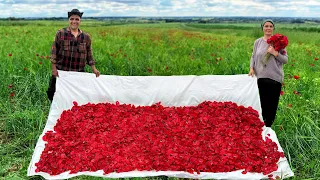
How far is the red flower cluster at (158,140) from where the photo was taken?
3.13m

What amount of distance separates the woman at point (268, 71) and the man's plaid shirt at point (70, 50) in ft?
7.20

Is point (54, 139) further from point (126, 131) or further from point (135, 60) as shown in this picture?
point (135, 60)

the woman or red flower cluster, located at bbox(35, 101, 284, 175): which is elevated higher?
the woman

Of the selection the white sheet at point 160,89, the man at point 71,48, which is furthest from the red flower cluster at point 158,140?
the man at point 71,48

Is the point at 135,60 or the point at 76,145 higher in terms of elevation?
the point at 135,60

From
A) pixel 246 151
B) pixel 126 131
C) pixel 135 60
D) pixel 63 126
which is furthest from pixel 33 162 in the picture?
pixel 135 60

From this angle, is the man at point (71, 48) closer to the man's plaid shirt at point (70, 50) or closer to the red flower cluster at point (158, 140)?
the man's plaid shirt at point (70, 50)

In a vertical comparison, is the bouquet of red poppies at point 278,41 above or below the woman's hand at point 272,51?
above

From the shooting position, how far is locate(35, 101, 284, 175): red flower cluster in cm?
313

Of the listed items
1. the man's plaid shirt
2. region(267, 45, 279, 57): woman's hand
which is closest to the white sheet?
the man's plaid shirt

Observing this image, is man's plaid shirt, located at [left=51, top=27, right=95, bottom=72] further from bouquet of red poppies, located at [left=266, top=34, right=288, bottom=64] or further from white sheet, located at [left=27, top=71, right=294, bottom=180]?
bouquet of red poppies, located at [left=266, top=34, right=288, bottom=64]

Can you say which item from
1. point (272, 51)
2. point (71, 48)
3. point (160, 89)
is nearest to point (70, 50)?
point (71, 48)

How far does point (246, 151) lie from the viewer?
3.34 m

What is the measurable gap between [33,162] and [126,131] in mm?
1018
